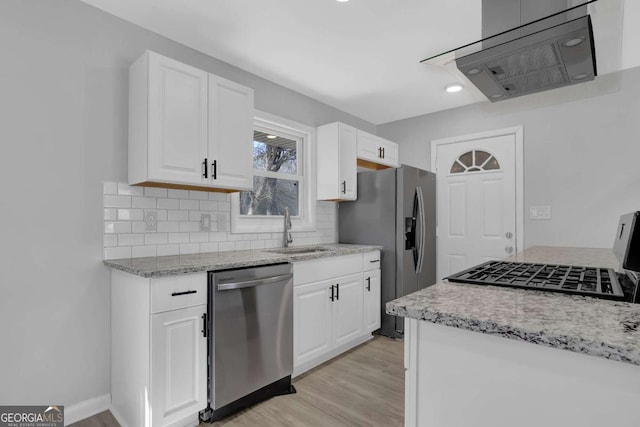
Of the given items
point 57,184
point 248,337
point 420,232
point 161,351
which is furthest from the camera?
point 420,232

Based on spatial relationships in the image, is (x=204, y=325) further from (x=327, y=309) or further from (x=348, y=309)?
(x=348, y=309)

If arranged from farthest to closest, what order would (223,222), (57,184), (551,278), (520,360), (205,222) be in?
(223,222) < (205,222) < (57,184) < (551,278) < (520,360)

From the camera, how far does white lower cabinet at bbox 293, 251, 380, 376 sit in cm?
247

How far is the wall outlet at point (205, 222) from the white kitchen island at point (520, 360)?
1908 mm

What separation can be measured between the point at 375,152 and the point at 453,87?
3.37 feet

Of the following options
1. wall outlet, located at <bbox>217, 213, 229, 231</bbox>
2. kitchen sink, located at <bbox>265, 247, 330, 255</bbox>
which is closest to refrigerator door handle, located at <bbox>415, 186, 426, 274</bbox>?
kitchen sink, located at <bbox>265, 247, 330, 255</bbox>

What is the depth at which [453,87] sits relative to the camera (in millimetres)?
3287

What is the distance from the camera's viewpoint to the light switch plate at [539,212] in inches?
130

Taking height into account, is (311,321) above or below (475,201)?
below

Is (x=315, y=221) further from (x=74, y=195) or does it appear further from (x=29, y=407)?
(x=29, y=407)

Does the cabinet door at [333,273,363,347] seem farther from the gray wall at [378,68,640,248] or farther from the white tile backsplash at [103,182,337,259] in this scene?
the gray wall at [378,68,640,248]

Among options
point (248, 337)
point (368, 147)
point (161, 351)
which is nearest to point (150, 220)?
point (161, 351)

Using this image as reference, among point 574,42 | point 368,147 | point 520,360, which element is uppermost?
point 368,147

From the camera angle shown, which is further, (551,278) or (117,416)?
(117,416)
